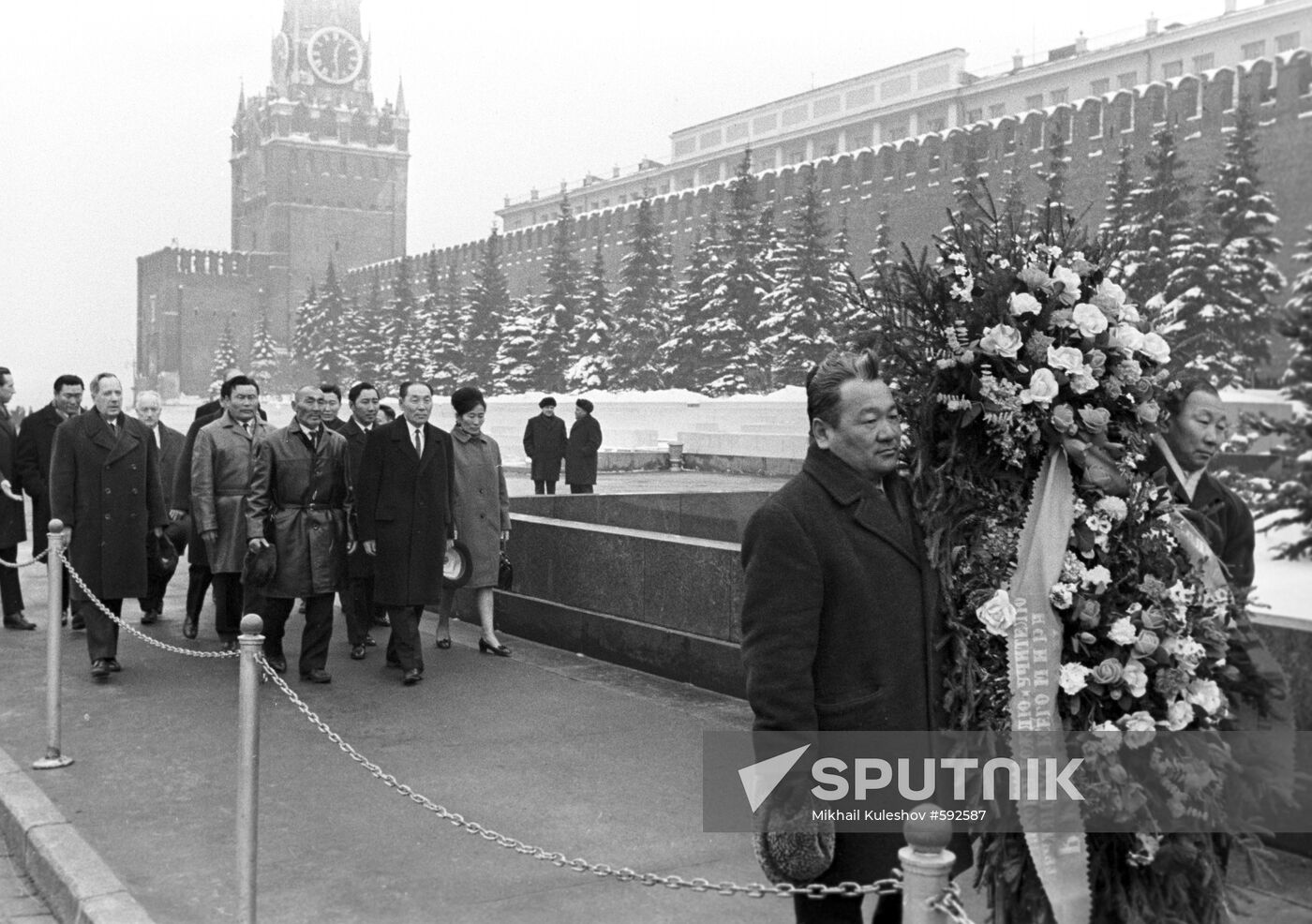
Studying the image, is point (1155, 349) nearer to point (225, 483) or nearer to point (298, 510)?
point (298, 510)

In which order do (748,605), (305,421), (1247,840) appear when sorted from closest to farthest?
Answer: 1. (748,605)
2. (1247,840)
3. (305,421)

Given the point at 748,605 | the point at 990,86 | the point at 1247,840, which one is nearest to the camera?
the point at 748,605

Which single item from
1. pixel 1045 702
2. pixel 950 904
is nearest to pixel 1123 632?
pixel 1045 702

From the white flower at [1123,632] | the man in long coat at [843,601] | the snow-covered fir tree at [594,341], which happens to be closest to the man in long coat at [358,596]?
the man in long coat at [843,601]

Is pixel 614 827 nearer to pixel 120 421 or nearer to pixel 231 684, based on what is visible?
pixel 231 684

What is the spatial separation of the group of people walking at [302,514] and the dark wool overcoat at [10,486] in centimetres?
101

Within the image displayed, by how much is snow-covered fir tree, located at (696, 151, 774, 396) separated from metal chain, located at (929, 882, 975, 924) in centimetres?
3211

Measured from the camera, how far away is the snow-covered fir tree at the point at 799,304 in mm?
32531

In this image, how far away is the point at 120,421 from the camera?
6.79 meters

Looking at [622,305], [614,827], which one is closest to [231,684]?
[614,827]

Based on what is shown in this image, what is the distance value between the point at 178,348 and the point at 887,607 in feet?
299

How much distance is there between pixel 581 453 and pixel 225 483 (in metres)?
9.41

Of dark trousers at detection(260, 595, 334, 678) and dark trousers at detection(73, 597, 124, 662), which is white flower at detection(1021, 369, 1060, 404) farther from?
dark trousers at detection(73, 597, 124, 662)

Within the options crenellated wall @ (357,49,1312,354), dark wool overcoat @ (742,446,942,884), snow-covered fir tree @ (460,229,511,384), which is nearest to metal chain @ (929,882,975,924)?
dark wool overcoat @ (742,446,942,884)
